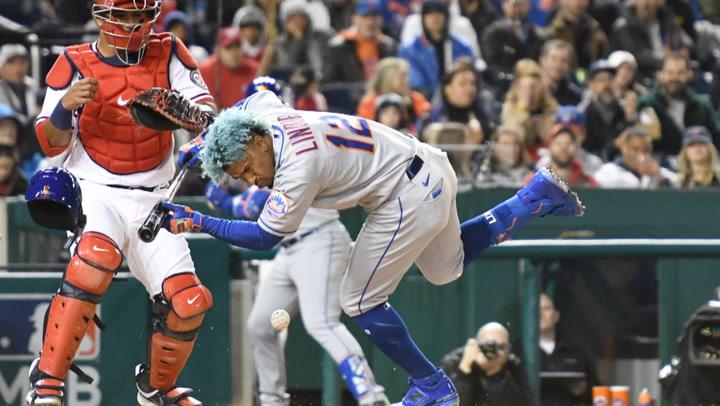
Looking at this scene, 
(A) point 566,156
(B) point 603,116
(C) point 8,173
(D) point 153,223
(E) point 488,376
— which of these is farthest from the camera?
(B) point 603,116

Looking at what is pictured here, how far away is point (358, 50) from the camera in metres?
12.8

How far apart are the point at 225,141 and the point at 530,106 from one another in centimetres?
579

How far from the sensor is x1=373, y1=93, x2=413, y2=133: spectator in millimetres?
11234

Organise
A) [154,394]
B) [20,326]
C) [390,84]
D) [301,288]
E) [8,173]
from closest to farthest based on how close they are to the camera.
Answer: [154,394] < [20,326] < [301,288] < [8,173] < [390,84]

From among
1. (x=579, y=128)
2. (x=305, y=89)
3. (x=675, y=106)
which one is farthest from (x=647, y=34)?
(x=305, y=89)

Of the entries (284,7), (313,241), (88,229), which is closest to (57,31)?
(284,7)

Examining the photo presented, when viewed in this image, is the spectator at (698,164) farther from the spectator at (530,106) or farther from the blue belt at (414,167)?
the blue belt at (414,167)

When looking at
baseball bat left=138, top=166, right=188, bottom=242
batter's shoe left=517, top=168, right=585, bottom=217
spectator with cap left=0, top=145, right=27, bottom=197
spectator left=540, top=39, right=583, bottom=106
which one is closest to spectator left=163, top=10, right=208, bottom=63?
spectator with cap left=0, top=145, right=27, bottom=197

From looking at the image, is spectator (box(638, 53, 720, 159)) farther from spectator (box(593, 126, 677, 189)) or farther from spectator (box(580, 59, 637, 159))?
spectator (box(593, 126, 677, 189))

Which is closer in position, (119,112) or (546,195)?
(119,112)

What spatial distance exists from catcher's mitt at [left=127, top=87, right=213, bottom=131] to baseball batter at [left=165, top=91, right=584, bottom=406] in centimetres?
18

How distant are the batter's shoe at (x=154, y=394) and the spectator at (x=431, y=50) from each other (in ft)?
18.2

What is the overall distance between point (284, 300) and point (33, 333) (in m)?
1.52

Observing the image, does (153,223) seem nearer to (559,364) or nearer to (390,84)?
(559,364)
